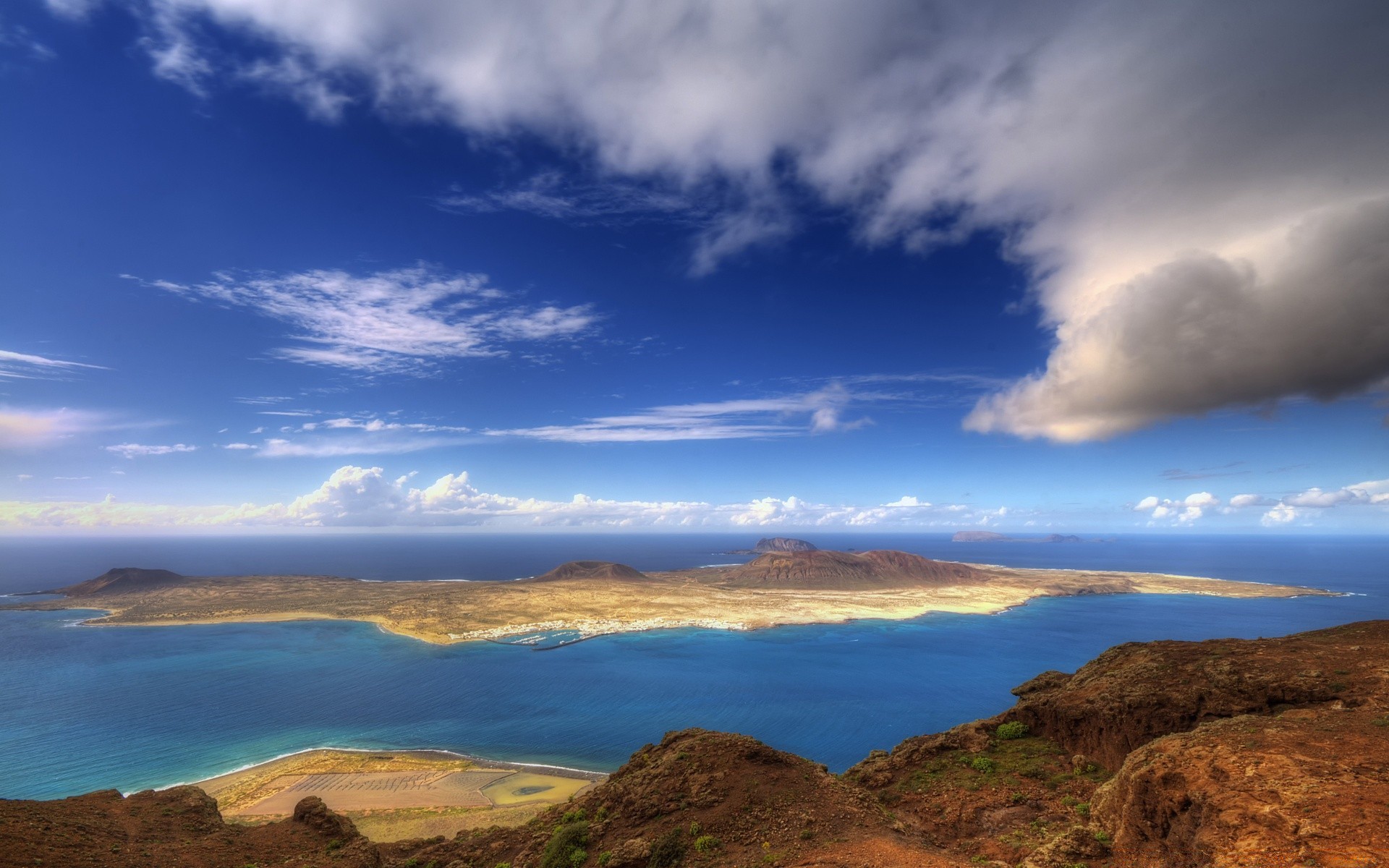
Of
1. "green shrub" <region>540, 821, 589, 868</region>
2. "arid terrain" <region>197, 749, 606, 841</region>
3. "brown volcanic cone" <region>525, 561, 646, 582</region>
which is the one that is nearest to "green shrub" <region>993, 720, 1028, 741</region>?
"green shrub" <region>540, 821, 589, 868</region>

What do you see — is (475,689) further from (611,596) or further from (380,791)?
(611,596)

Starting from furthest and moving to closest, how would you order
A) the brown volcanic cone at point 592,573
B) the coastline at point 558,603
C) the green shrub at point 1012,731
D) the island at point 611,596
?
the brown volcanic cone at point 592,573 < the island at point 611,596 < the coastline at point 558,603 < the green shrub at point 1012,731

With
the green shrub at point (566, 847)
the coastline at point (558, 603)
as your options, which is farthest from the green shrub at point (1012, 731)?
the coastline at point (558, 603)

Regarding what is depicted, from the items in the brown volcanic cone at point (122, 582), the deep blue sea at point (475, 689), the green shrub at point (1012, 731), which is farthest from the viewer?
the brown volcanic cone at point (122, 582)

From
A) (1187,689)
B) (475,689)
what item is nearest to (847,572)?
(475,689)

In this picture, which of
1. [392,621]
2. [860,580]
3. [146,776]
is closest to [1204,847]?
[146,776]

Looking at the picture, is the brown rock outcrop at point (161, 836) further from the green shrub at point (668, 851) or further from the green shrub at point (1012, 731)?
the green shrub at point (1012, 731)

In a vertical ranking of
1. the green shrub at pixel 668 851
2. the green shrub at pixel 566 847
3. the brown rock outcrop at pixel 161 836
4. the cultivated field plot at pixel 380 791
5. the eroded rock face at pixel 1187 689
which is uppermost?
the eroded rock face at pixel 1187 689

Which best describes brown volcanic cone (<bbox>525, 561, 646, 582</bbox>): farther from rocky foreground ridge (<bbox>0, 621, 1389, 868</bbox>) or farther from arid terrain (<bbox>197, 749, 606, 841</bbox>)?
rocky foreground ridge (<bbox>0, 621, 1389, 868</bbox>)
